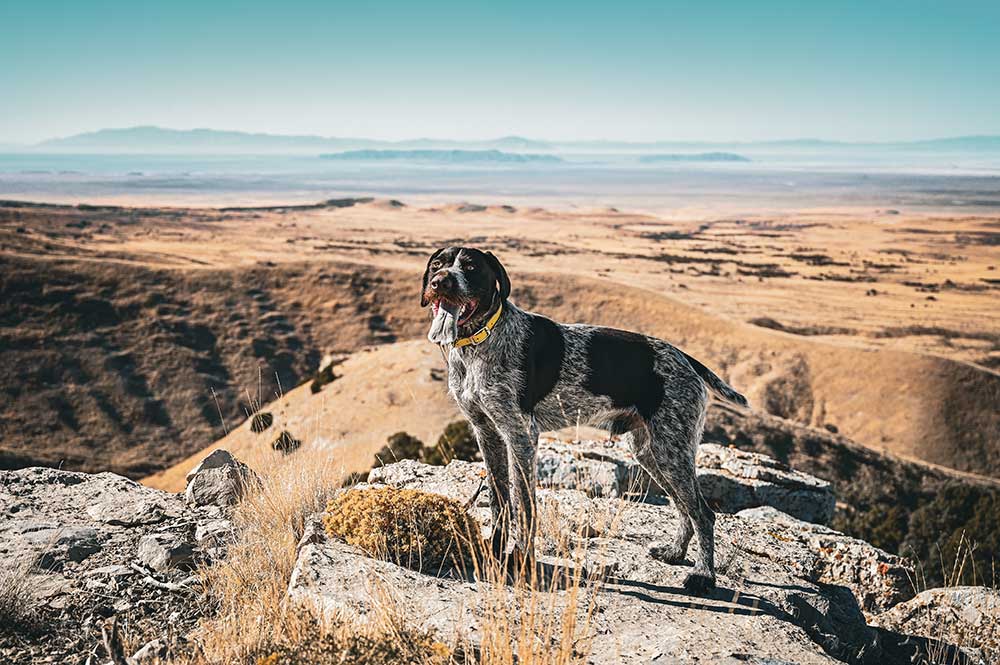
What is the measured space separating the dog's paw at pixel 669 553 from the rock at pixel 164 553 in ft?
12.2

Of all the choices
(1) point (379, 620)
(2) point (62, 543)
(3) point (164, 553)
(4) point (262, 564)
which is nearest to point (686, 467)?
(1) point (379, 620)

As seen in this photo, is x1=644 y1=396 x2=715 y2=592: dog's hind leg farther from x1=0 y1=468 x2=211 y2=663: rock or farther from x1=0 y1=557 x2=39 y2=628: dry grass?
x1=0 y1=557 x2=39 y2=628: dry grass

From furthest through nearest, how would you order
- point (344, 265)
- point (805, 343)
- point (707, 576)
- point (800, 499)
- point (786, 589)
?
point (344, 265)
point (805, 343)
point (800, 499)
point (786, 589)
point (707, 576)

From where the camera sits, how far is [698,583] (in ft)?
18.6

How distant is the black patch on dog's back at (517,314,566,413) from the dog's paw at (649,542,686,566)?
74.2 inches

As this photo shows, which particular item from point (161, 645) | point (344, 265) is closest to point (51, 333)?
point (344, 265)

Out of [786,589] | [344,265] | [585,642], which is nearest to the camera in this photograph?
[585,642]

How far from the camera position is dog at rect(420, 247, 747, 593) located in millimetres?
5109

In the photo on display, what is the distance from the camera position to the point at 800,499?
10.7 m

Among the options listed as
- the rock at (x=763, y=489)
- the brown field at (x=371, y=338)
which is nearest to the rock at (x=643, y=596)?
the brown field at (x=371, y=338)

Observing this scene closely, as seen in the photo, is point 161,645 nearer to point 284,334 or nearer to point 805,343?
point 805,343

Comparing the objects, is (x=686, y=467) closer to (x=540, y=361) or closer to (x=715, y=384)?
(x=715, y=384)

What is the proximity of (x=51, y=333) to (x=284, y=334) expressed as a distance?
36.0 feet

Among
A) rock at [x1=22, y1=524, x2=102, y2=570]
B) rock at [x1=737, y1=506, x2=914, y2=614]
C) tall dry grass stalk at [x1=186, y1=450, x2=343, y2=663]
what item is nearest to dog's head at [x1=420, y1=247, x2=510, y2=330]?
tall dry grass stalk at [x1=186, y1=450, x2=343, y2=663]
